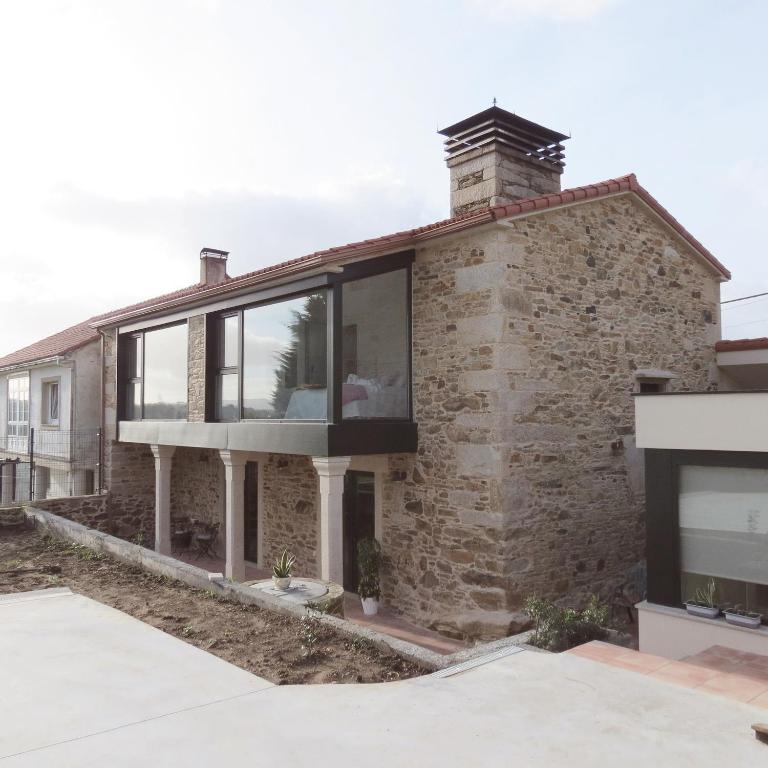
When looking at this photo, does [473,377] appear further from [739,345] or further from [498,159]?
[739,345]

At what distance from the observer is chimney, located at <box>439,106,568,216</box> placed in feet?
31.7

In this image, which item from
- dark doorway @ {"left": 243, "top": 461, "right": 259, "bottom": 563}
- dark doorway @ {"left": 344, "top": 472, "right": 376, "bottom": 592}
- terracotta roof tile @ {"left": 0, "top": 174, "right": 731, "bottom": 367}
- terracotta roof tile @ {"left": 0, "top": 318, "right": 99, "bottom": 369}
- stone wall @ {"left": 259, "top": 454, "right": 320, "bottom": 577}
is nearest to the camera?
terracotta roof tile @ {"left": 0, "top": 174, "right": 731, "bottom": 367}

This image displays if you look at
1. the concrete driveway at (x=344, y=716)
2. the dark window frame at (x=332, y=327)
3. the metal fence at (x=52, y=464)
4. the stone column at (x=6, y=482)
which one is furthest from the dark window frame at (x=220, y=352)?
the stone column at (x=6, y=482)

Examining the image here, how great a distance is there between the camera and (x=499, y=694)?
4148 mm

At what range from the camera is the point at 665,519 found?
6.70m

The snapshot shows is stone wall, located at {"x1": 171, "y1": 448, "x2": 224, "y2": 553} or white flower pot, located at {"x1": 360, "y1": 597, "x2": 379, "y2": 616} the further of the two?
stone wall, located at {"x1": 171, "y1": 448, "x2": 224, "y2": 553}

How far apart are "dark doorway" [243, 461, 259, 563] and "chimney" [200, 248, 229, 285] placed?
544cm

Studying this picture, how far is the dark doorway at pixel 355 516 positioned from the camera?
9539 mm

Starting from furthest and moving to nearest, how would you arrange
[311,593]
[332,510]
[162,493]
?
1. [162,493]
2. [332,510]
3. [311,593]

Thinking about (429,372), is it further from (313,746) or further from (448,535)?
(313,746)

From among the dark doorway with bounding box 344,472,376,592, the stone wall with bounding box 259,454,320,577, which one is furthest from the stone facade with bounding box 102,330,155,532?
the dark doorway with bounding box 344,472,376,592

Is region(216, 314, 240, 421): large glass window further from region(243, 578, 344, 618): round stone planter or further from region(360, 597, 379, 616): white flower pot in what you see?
region(243, 578, 344, 618): round stone planter

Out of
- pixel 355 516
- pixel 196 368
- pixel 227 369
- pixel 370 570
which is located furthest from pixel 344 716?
pixel 196 368

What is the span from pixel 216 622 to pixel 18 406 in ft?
47.2
